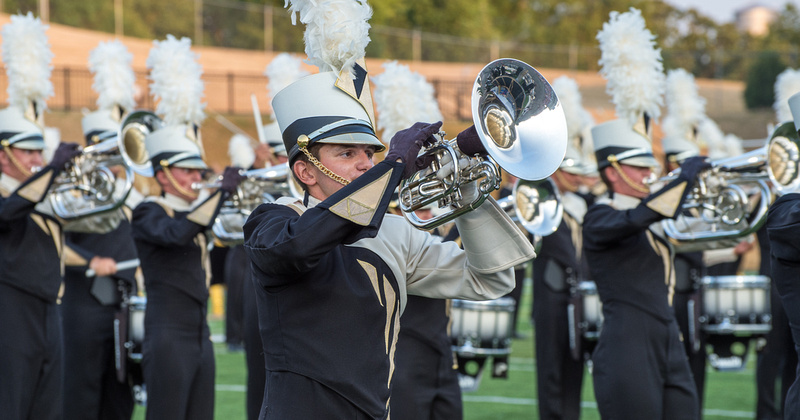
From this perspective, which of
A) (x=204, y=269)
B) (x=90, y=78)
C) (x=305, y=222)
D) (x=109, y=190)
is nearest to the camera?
(x=305, y=222)

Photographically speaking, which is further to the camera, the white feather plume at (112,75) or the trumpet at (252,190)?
the white feather plume at (112,75)

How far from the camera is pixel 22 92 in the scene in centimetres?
630

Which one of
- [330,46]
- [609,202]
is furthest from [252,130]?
[330,46]

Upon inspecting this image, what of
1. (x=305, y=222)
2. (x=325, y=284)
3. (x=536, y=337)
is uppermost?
(x=305, y=222)

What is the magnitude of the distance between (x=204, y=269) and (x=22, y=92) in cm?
178

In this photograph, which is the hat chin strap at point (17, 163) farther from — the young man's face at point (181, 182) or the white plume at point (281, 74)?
the white plume at point (281, 74)

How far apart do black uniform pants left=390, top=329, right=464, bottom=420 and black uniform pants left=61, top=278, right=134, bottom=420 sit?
236 cm

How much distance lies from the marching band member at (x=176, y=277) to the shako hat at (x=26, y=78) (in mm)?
746

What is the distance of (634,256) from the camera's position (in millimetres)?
5293

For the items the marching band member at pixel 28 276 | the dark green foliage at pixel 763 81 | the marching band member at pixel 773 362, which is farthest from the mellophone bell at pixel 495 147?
the dark green foliage at pixel 763 81

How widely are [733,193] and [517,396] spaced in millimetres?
3616

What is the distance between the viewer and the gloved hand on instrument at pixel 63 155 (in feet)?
18.2

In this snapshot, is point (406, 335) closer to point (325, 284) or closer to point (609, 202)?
point (609, 202)

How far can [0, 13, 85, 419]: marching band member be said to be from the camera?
18.0 ft
